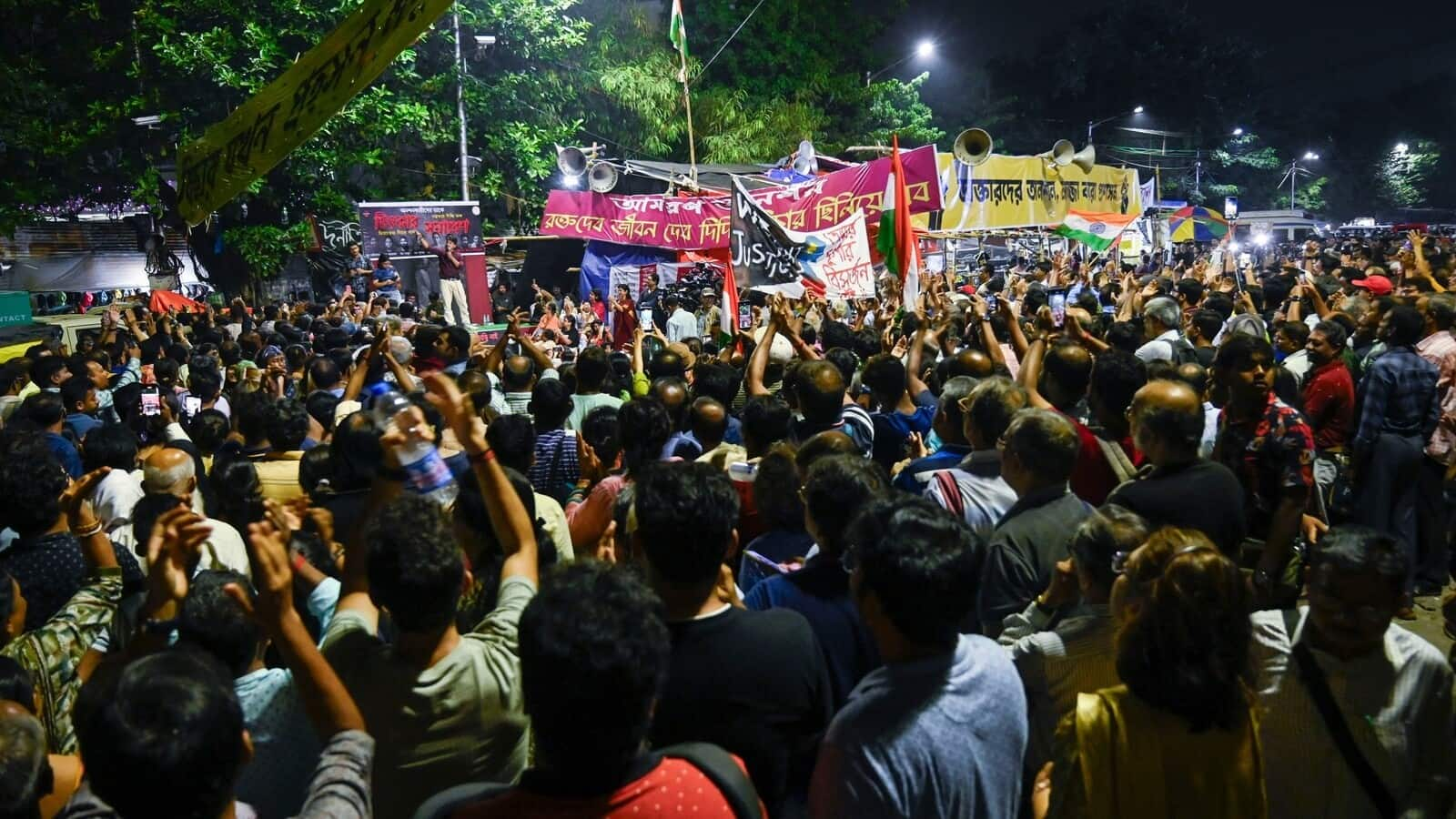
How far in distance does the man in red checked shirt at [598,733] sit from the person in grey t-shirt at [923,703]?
35 cm

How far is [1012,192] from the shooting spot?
680 inches

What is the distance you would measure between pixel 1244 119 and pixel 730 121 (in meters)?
46.8

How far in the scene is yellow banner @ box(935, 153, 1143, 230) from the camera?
1666cm

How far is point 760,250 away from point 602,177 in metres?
9.59

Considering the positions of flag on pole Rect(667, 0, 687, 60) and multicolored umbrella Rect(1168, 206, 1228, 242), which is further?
multicolored umbrella Rect(1168, 206, 1228, 242)

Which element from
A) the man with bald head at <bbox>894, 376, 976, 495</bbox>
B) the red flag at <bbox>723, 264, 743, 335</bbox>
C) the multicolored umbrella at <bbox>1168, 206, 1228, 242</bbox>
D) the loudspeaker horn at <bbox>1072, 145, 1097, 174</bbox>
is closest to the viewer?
the man with bald head at <bbox>894, 376, 976, 495</bbox>

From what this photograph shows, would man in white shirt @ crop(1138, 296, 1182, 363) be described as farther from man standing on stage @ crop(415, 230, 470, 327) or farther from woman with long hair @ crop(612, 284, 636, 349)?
man standing on stage @ crop(415, 230, 470, 327)

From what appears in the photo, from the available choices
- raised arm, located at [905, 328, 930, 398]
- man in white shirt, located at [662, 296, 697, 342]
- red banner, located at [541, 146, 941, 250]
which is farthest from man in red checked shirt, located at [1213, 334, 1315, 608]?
man in white shirt, located at [662, 296, 697, 342]

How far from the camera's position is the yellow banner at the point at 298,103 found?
4.77 metres

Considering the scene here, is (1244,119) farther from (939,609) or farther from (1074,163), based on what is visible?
(939,609)

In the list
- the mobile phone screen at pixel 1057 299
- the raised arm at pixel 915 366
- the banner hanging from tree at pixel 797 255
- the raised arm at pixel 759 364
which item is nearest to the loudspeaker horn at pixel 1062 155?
the mobile phone screen at pixel 1057 299

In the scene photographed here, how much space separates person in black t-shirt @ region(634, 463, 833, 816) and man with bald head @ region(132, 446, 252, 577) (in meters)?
2.07

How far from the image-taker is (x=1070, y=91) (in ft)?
192

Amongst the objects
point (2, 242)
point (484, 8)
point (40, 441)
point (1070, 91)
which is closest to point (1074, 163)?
point (484, 8)
